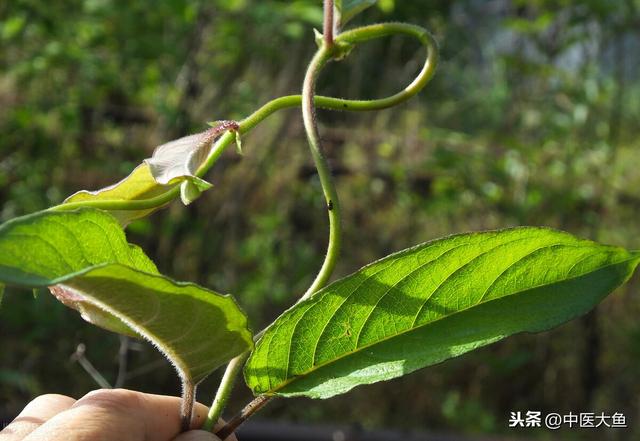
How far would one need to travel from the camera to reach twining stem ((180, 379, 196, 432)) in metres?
0.46

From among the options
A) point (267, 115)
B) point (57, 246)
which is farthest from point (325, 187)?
point (57, 246)

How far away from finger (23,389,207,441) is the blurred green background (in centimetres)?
134

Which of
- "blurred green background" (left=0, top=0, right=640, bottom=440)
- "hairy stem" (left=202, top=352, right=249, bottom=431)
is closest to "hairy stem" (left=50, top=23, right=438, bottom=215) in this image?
"hairy stem" (left=202, top=352, right=249, bottom=431)

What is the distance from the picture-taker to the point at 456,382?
8.21 feet

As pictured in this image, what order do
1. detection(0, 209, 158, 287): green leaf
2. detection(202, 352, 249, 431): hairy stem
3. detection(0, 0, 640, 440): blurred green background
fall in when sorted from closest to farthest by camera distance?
detection(0, 209, 158, 287): green leaf, detection(202, 352, 249, 431): hairy stem, detection(0, 0, 640, 440): blurred green background

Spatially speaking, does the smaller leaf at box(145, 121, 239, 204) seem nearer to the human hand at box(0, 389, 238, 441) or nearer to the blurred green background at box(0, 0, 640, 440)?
the human hand at box(0, 389, 238, 441)

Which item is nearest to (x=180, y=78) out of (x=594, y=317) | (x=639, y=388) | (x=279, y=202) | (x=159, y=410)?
(x=279, y=202)

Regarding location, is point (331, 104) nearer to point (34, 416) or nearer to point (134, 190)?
point (134, 190)

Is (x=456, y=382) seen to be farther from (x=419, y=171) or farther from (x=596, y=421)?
(x=419, y=171)

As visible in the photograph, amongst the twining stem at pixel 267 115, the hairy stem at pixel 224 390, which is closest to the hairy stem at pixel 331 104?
the twining stem at pixel 267 115

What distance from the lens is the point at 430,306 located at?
Result: 45 cm

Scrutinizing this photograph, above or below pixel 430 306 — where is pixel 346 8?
above

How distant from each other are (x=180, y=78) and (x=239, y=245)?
0.55 m

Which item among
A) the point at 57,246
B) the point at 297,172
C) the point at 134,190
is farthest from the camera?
the point at 297,172
